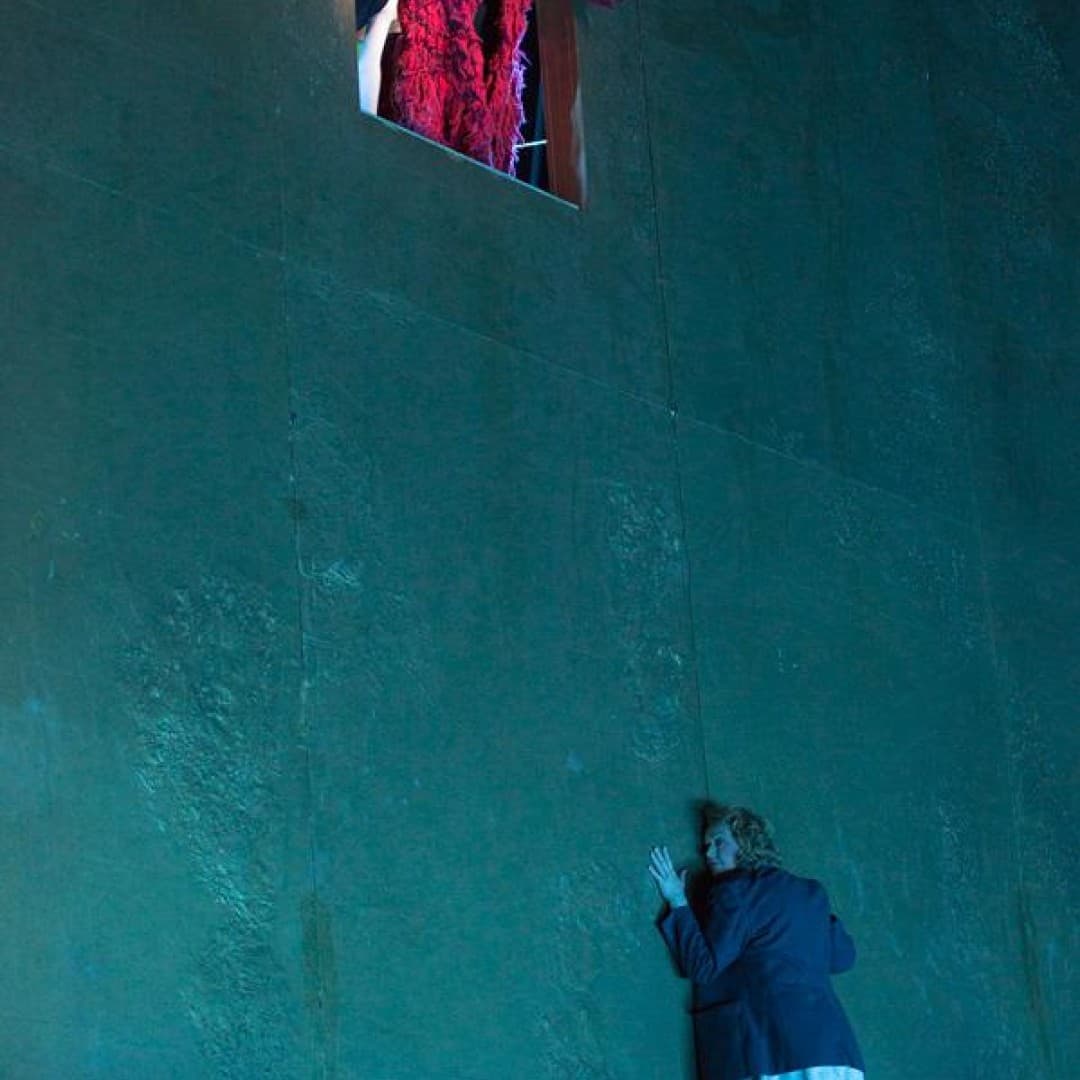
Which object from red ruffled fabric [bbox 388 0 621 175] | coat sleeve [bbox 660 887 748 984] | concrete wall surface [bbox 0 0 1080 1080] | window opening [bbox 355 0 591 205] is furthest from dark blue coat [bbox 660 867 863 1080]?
red ruffled fabric [bbox 388 0 621 175]

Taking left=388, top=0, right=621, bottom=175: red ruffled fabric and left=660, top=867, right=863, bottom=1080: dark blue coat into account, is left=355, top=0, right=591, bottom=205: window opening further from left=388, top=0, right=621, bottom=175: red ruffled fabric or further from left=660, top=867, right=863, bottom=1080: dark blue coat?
left=660, top=867, right=863, bottom=1080: dark blue coat

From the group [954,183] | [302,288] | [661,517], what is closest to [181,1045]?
[302,288]

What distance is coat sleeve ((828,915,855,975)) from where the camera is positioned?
5.80 m

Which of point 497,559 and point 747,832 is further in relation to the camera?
point 747,832

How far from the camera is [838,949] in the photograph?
581 centimetres

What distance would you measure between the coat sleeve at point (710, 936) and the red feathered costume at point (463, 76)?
2.30 meters

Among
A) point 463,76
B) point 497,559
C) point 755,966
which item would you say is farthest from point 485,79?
point 755,966

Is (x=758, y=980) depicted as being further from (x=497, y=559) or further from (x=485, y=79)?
(x=485, y=79)

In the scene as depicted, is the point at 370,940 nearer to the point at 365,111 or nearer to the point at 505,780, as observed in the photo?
the point at 505,780

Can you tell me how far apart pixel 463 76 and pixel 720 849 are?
2443mm

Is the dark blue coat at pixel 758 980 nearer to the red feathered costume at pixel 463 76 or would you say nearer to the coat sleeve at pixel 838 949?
the coat sleeve at pixel 838 949

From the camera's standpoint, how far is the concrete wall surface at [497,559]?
4.49 m

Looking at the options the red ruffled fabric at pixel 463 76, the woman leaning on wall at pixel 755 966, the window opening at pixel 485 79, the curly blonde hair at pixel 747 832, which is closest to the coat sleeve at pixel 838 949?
the woman leaning on wall at pixel 755 966

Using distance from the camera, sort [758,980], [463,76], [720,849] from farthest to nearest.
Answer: [463,76]
[720,849]
[758,980]
